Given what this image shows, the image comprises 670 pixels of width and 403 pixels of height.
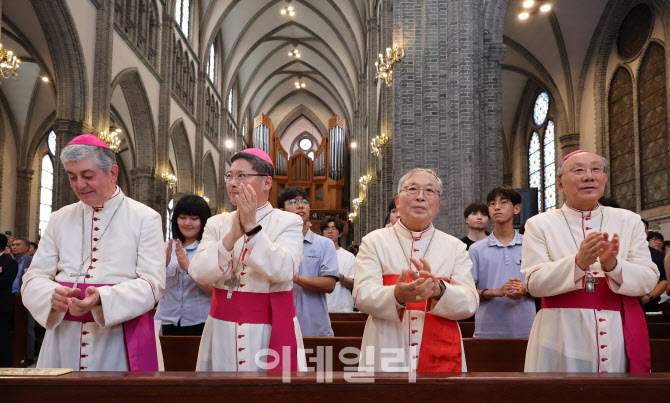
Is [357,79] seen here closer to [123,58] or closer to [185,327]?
[123,58]

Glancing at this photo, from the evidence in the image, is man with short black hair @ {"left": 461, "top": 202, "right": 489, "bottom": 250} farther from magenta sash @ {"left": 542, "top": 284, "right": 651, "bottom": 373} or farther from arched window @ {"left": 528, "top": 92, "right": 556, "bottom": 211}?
arched window @ {"left": 528, "top": 92, "right": 556, "bottom": 211}

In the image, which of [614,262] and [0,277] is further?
[0,277]

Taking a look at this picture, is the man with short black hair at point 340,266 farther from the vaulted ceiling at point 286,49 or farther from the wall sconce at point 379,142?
the vaulted ceiling at point 286,49

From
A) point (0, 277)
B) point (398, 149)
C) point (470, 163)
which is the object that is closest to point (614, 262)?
point (0, 277)

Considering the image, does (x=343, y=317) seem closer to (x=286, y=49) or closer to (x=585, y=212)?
A: (x=585, y=212)

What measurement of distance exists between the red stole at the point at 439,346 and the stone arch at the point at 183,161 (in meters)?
20.4

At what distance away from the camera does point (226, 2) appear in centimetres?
2348

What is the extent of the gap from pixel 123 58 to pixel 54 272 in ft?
45.4

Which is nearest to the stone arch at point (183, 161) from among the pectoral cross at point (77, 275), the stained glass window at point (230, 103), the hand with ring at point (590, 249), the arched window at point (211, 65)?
the arched window at point (211, 65)

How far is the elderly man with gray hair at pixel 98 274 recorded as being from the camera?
2.33 m

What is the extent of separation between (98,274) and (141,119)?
52.7 ft

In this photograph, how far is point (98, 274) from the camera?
2443mm

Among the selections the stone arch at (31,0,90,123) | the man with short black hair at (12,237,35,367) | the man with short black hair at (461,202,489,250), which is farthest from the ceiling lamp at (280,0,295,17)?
the man with short black hair at (461,202,489,250)

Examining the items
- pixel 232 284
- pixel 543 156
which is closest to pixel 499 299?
pixel 232 284
